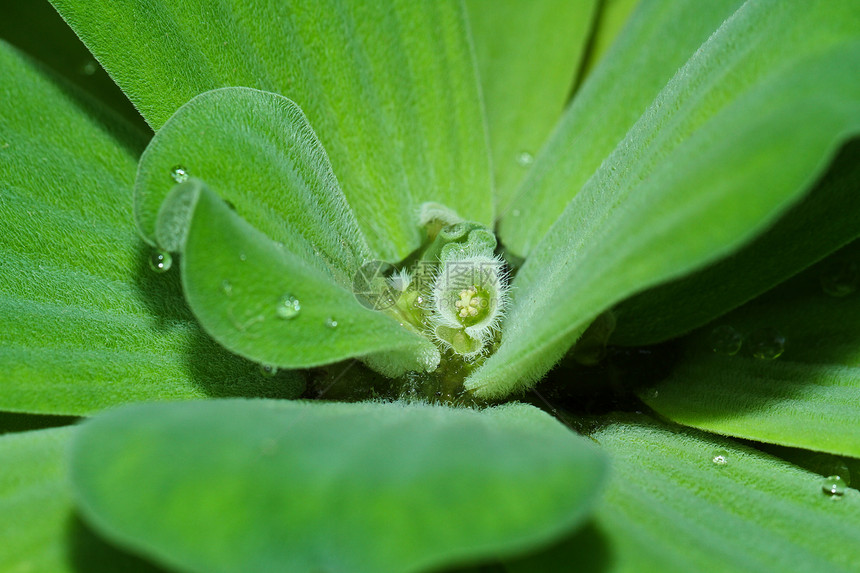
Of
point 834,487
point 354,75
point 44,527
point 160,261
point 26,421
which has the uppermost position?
point 354,75

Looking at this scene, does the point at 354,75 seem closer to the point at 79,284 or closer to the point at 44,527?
the point at 79,284

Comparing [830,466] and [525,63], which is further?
[525,63]

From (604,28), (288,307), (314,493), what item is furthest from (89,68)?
(314,493)

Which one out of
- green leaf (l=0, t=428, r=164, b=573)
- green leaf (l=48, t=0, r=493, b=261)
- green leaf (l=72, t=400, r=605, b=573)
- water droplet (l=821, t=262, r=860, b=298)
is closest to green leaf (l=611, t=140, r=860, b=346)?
water droplet (l=821, t=262, r=860, b=298)

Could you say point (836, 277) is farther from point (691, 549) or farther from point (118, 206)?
point (118, 206)

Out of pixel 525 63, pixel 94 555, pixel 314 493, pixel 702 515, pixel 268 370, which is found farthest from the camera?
pixel 525 63

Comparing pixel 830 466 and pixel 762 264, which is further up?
pixel 762 264

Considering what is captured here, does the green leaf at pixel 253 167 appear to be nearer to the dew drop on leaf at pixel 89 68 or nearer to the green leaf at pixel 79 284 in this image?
the green leaf at pixel 79 284
